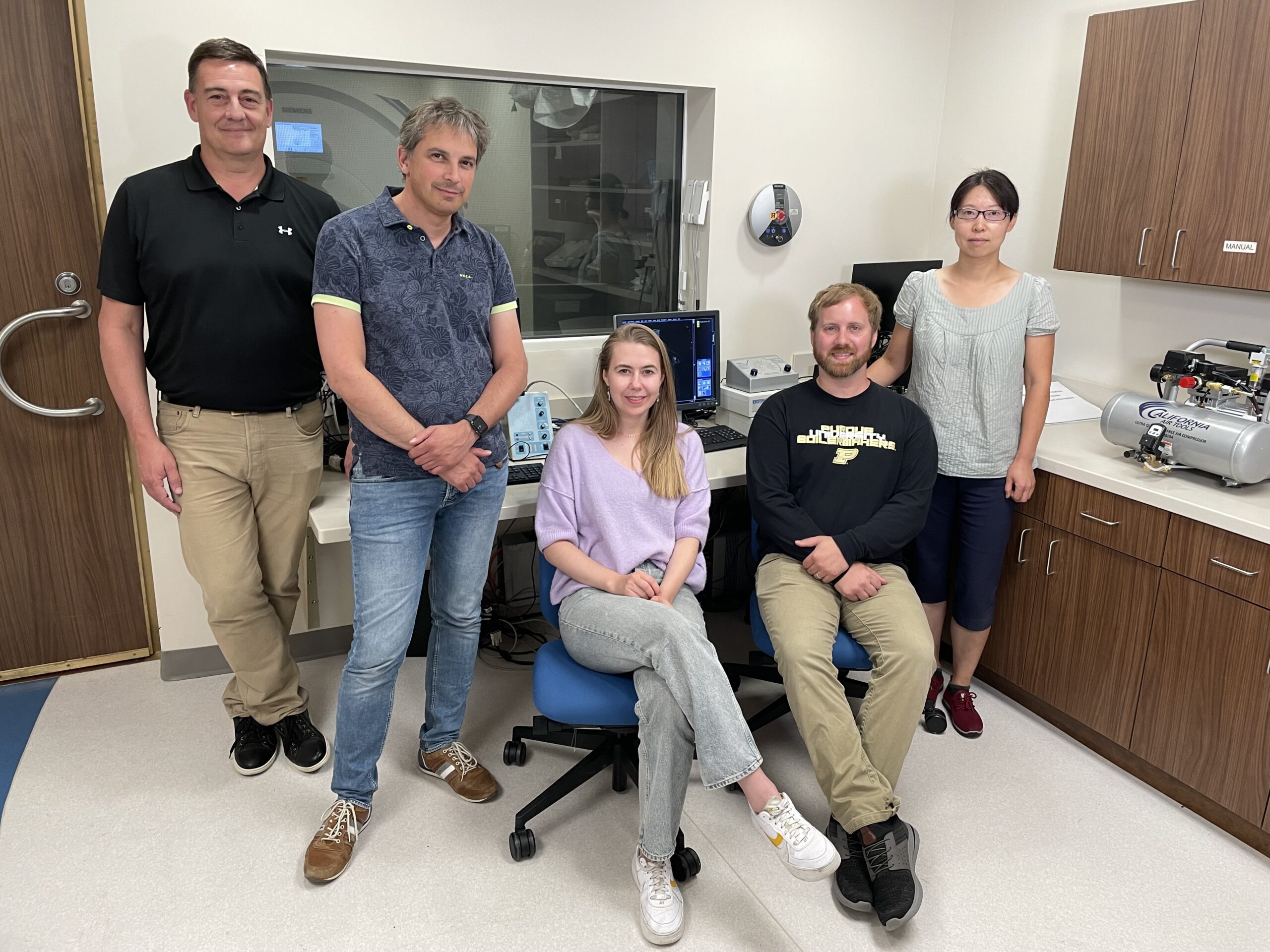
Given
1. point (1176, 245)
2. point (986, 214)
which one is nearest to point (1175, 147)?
point (1176, 245)

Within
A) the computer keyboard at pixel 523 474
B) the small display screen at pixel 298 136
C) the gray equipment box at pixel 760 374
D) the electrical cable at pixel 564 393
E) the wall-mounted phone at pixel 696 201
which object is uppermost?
the small display screen at pixel 298 136

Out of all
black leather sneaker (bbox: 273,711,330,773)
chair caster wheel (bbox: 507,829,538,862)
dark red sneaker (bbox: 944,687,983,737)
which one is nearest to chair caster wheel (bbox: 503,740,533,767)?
chair caster wheel (bbox: 507,829,538,862)

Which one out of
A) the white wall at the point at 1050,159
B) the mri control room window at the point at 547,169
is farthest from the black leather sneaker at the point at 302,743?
the white wall at the point at 1050,159

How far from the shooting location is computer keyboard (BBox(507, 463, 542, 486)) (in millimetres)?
2449

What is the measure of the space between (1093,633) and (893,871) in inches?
39.2

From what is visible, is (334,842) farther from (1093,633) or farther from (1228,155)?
(1228,155)

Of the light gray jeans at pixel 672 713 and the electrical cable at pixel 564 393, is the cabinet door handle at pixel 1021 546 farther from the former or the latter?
the electrical cable at pixel 564 393

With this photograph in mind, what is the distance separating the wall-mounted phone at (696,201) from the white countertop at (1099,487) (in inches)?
35.7

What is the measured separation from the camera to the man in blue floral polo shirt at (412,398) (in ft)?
6.05

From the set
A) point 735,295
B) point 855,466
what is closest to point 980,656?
point 855,466

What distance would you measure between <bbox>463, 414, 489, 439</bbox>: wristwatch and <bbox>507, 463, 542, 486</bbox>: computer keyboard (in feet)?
1.32

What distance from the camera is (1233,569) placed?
7.04 ft

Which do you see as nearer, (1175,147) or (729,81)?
(1175,147)

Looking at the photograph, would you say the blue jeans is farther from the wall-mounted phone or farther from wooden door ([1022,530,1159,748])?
wooden door ([1022,530,1159,748])
